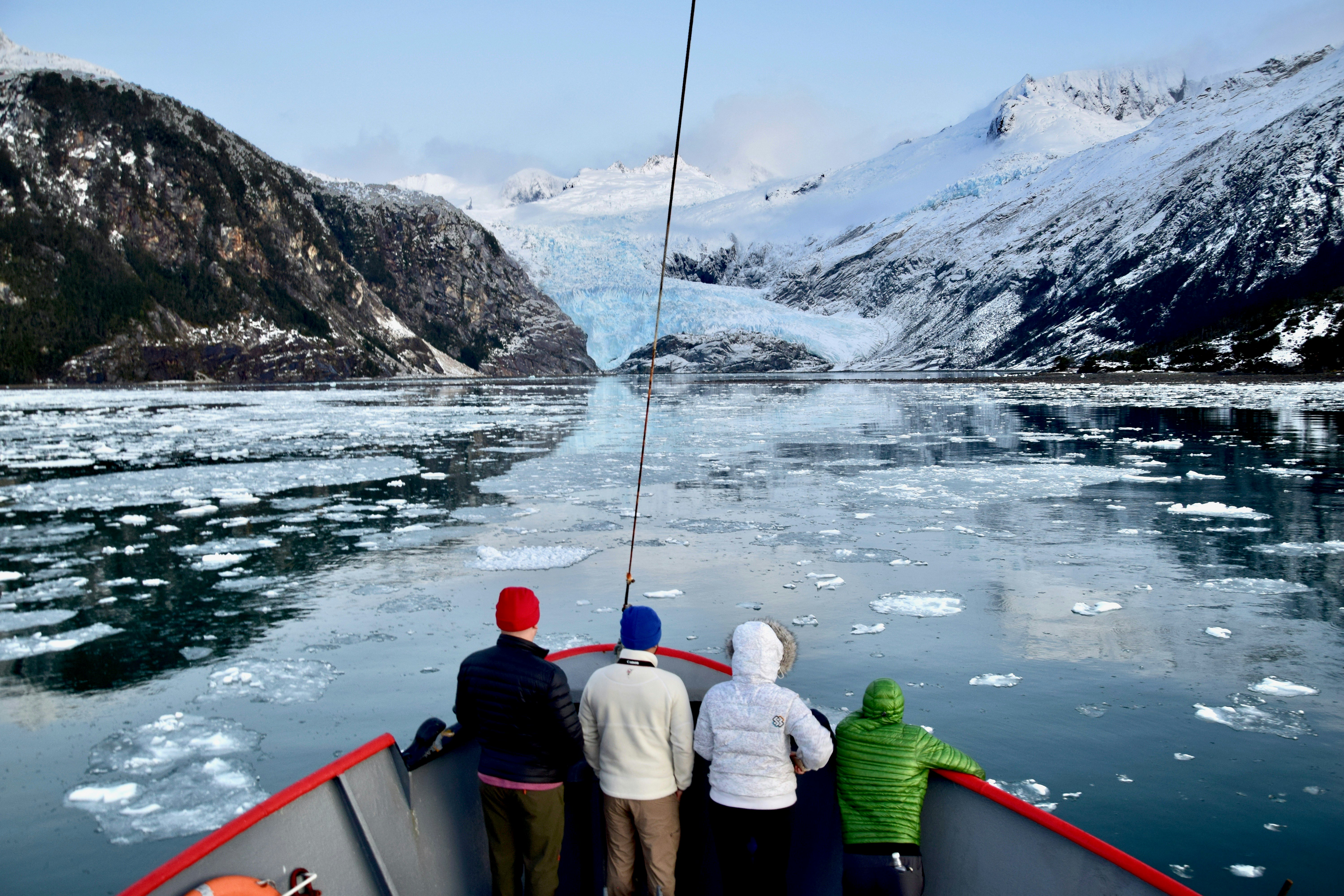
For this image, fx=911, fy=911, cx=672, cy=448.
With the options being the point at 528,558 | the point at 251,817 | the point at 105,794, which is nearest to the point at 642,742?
the point at 251,817

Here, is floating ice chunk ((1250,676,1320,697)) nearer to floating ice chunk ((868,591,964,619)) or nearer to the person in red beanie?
floating ice chunk ((868,591,964,619))

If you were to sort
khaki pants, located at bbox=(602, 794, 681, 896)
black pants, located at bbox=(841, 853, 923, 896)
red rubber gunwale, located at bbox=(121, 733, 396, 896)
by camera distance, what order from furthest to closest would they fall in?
1. khaki pants, located at bbox=(602, 794, 681, 896)
2. black pants, located at bbox=(841, 853, 923, 896)
3. red rubber gunwale, located at bbox=(121, 733, 396, 896)

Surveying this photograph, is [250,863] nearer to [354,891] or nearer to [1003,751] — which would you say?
[354,891]

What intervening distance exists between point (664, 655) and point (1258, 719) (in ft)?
12.8

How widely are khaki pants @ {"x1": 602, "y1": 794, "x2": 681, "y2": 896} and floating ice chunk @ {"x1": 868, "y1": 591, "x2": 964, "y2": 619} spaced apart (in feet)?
16.0

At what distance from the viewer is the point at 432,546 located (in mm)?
11406

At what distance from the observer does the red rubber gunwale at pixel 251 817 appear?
109 inches

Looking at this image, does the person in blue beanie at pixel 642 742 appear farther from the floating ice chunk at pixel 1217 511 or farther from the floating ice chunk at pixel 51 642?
the floating ice chunk at pixel 1217 511

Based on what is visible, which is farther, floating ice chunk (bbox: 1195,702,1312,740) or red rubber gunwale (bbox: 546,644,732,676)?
floating ice chunk (bbox: 1195,702,1312,740)

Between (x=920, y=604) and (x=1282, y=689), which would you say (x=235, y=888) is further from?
(x=920, y=604)

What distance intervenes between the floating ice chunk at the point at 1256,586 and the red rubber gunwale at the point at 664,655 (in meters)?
6.46

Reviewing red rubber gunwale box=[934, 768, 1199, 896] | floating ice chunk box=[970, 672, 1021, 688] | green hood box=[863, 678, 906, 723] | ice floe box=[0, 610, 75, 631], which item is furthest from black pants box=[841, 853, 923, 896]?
ice floe box=[0, 610, 75, 631]

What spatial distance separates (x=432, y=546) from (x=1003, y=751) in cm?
789

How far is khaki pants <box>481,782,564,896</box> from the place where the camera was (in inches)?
142
